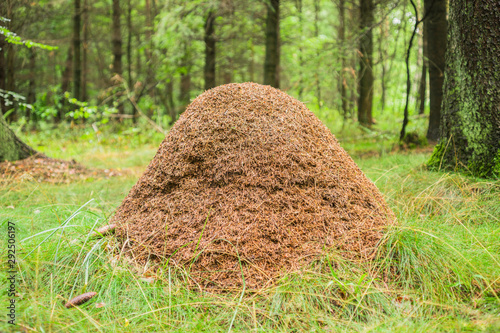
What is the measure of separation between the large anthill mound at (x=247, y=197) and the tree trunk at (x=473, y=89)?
56.6 inches

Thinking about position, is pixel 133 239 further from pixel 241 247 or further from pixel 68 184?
pixel 68 184

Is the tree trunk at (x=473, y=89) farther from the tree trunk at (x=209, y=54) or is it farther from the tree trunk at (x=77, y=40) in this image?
the tree trunk at (x=77, y=40)

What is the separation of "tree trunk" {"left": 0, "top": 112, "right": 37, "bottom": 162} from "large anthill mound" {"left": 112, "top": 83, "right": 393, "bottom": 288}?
11.6 feet

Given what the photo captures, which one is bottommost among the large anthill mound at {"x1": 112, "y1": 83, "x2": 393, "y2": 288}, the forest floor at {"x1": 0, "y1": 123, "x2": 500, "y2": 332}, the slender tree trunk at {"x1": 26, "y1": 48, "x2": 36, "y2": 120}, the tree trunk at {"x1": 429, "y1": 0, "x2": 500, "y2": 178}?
the forest floor at {"x1": 0, "y1": 123, "x2": 500, "y2": 332}

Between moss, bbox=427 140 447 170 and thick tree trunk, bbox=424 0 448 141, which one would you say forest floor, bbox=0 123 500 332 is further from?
thick tree trunk, bbox=424 0 448 141

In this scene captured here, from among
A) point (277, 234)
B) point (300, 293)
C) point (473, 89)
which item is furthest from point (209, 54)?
point (300, 293)

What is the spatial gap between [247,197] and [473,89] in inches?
106

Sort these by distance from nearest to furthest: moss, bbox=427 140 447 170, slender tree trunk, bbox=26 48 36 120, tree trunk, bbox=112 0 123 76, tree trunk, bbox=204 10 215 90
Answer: moss, bbox=427 140 447 170
tree trunk, bbox=204 10 215 90
tree trunk, bbox=112 0 123 76
slender tree trunk, bbox=26 48 36 120

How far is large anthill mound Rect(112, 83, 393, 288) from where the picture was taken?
81.3 inches

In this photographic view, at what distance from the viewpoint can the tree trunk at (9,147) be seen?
4.80m

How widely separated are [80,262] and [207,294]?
0.90m

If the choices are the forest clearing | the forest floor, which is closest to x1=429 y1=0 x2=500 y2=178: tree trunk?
the forest clearing

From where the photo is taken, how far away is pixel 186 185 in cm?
245

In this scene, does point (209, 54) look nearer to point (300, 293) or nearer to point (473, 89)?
point (473, 89)
